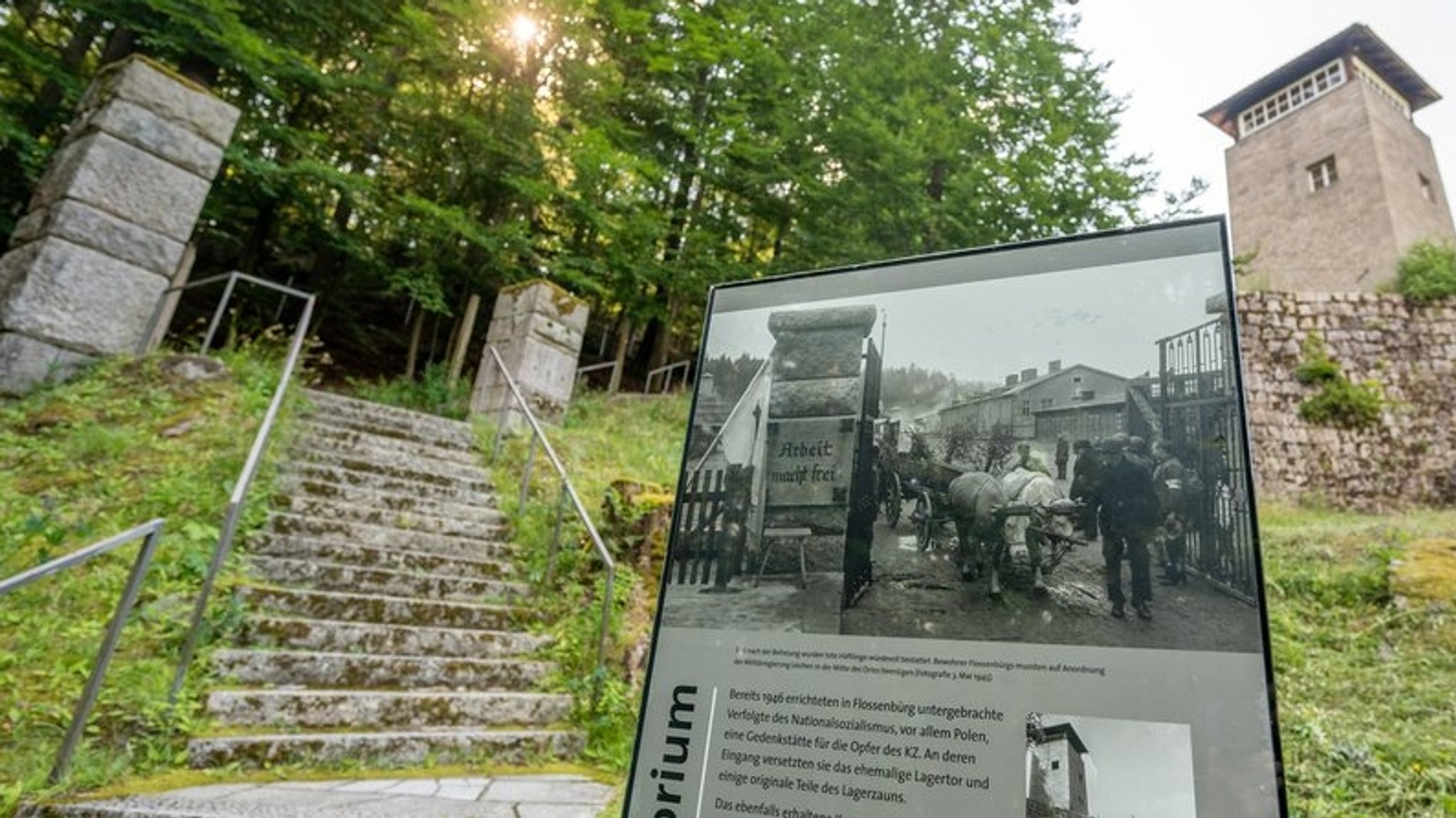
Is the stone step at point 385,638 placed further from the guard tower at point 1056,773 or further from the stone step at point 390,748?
the guard tower at point 1056,773

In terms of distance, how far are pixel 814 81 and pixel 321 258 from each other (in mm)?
9359

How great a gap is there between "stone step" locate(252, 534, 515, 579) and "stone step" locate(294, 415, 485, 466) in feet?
4.99

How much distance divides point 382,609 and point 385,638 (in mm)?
247

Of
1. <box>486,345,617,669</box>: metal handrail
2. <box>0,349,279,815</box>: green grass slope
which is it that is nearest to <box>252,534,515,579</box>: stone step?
<box>0,349,279,815</box>: green grass slope

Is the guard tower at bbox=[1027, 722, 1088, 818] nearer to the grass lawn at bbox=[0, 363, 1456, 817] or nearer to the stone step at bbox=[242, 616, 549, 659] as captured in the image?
the grass lawn at bbox=[0, 363, 1456, 817]

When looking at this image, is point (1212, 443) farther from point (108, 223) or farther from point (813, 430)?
point (108, 223)

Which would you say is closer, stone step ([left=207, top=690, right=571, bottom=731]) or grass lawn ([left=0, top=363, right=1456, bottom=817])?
grass lawn ([left=0, top=363, right=1456, bottom=817])

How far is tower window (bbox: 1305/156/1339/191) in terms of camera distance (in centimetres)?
1438

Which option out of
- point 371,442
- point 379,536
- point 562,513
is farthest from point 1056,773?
point 371,442

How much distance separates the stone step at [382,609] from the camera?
3.66 metres

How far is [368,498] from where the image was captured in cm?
496

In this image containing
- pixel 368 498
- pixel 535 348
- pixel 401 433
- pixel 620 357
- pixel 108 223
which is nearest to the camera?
pixel 368 498

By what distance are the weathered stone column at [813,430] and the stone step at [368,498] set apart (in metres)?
4.22

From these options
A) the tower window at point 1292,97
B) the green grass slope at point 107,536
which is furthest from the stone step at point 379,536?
the tower window at point 1292,97
